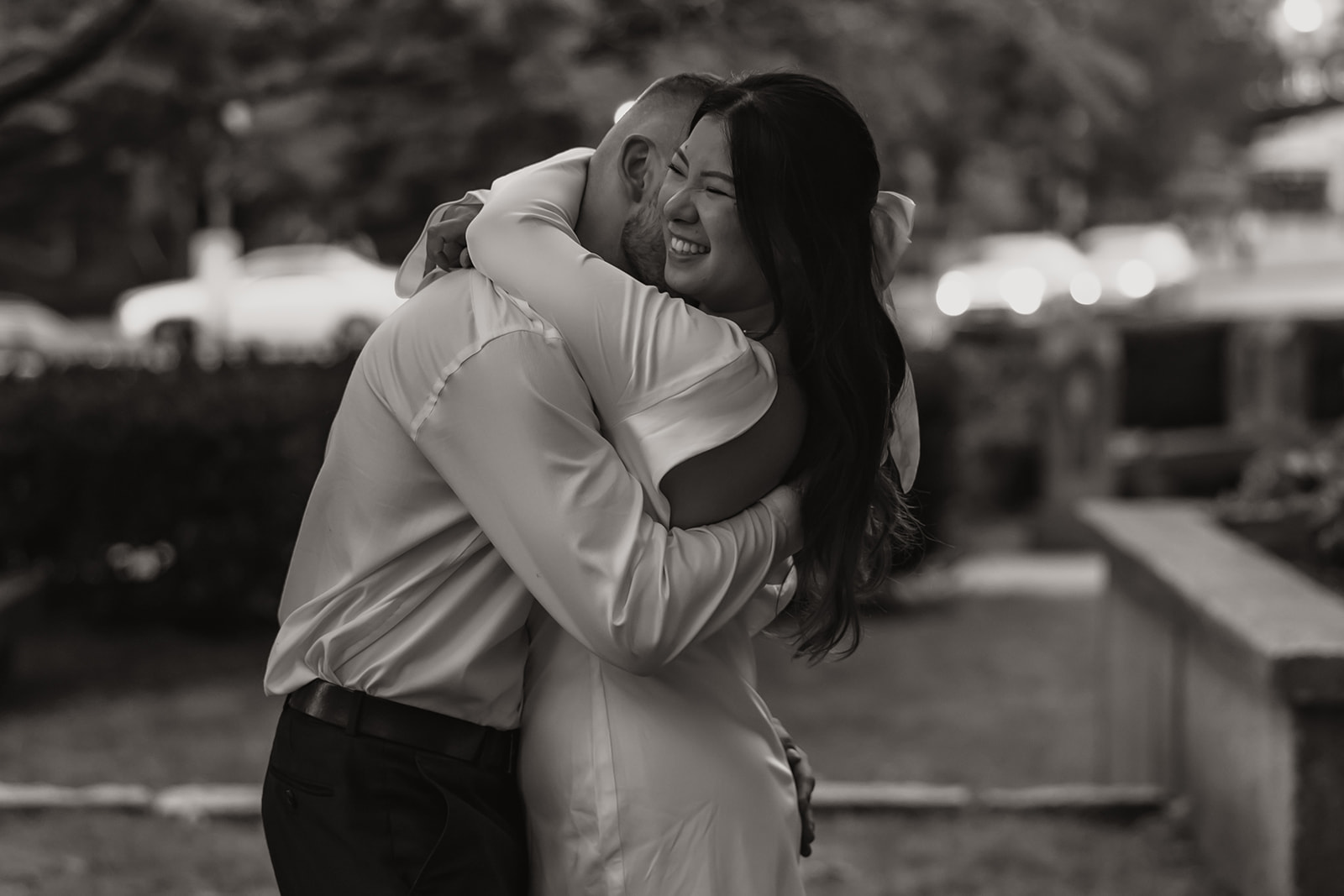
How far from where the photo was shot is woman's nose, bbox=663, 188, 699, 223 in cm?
227

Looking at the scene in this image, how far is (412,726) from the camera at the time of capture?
231 cm

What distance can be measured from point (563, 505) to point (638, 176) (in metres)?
0.61

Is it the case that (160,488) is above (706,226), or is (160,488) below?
below

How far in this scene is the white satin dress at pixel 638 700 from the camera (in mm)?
2215

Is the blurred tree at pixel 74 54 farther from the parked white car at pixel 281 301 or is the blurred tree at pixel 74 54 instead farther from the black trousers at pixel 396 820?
the parked white car at pixel 281 301

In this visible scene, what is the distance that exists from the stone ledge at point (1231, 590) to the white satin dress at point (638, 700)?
2068 mm

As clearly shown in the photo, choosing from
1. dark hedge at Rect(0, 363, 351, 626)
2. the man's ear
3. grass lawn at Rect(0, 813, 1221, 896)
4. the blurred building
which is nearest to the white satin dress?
the man's ear

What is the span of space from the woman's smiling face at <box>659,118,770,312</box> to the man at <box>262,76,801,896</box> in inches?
5.1

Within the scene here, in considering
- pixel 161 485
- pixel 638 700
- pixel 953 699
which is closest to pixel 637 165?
pixel 638 700

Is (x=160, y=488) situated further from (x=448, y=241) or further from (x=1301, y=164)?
(x=1301, y=164)

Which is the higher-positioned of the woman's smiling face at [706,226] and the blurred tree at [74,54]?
the blurred tree at [74,54]

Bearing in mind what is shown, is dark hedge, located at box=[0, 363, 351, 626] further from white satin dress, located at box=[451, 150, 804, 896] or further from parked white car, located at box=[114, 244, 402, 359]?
parked white car, located at box=[114, 244, 402, 359]

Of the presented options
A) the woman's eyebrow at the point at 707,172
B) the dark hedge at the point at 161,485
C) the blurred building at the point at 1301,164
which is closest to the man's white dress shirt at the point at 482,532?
the woman's eyebrow at the point at 707,172

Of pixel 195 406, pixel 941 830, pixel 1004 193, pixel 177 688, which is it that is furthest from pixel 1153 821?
pixel 1004 193
